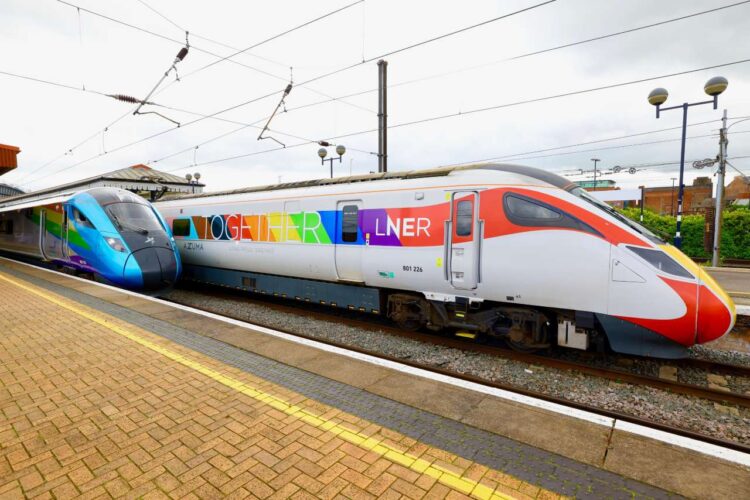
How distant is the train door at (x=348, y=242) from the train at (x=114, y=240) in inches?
246

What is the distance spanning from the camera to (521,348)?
700 cm

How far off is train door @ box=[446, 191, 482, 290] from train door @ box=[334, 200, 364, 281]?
7.20 ft

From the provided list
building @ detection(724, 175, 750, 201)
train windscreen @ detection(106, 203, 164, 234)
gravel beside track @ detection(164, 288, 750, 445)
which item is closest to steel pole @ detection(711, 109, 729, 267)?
gravel beside track @ detection(164, 288, 750, 445)

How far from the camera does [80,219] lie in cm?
1248

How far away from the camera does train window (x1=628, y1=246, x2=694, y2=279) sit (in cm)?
562

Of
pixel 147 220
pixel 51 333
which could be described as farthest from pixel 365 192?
pixel 147 220

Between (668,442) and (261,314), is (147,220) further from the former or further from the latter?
(668,442)

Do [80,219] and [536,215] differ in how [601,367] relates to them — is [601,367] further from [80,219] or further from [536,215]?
[80,219]

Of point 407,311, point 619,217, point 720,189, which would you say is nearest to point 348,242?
point 407,311

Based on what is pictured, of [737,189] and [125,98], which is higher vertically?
[737,189]

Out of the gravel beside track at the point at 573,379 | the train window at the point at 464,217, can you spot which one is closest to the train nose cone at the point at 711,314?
the gravel beside track at the point at 573,379

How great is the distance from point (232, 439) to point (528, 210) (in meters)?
5.41

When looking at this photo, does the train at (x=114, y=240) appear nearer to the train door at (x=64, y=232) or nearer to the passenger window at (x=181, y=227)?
the train door at (x=64, y=232)

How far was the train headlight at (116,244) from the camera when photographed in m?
11.3
